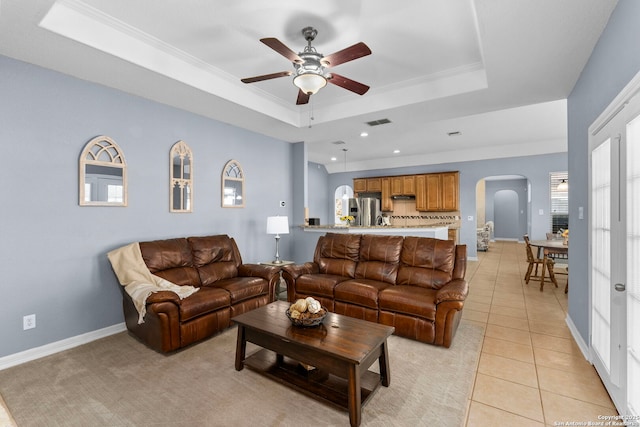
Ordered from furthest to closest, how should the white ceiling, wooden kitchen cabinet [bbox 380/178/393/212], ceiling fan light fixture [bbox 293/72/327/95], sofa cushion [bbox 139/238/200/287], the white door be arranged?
wooden kitchen cabinet [bbox 380/178/393/212], sofa cushion [bbox 139/238/200/287], ceiling fan light fixture [bbox 293/72/327/95], the white ceiling, the white door

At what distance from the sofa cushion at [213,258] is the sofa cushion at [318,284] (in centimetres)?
92

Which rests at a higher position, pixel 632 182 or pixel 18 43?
pixel 18 43

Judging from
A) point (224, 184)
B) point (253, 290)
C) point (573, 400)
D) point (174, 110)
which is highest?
point (174, 110)

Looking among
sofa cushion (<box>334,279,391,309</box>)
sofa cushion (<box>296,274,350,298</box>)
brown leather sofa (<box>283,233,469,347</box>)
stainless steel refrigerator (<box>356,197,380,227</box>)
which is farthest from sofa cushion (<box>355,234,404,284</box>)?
stainless steel refrigerator (<box>356,197,380,227</box>)

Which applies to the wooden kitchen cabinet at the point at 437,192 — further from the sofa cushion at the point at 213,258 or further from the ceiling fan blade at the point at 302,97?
the ceiling fan blade at the point at 302,97

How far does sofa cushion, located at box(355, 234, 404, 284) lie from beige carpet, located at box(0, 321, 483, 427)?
98 centimetres

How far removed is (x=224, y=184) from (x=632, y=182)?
4419mm

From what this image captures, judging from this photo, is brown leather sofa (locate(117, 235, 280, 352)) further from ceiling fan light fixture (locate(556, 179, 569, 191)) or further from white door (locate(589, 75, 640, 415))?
ceiling fan light fixture (locate(556, 179, 569, 191))

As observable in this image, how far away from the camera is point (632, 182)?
1773mm

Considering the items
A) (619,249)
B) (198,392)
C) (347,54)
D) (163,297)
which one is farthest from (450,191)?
(198,392)

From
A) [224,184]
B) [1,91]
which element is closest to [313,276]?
[224,184]

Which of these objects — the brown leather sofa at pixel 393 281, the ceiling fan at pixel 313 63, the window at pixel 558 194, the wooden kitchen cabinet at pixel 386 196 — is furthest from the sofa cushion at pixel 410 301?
the window at pixel 558 194

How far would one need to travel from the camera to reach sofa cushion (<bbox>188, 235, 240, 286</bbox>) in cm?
375

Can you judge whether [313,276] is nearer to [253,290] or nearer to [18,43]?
[253,290]
